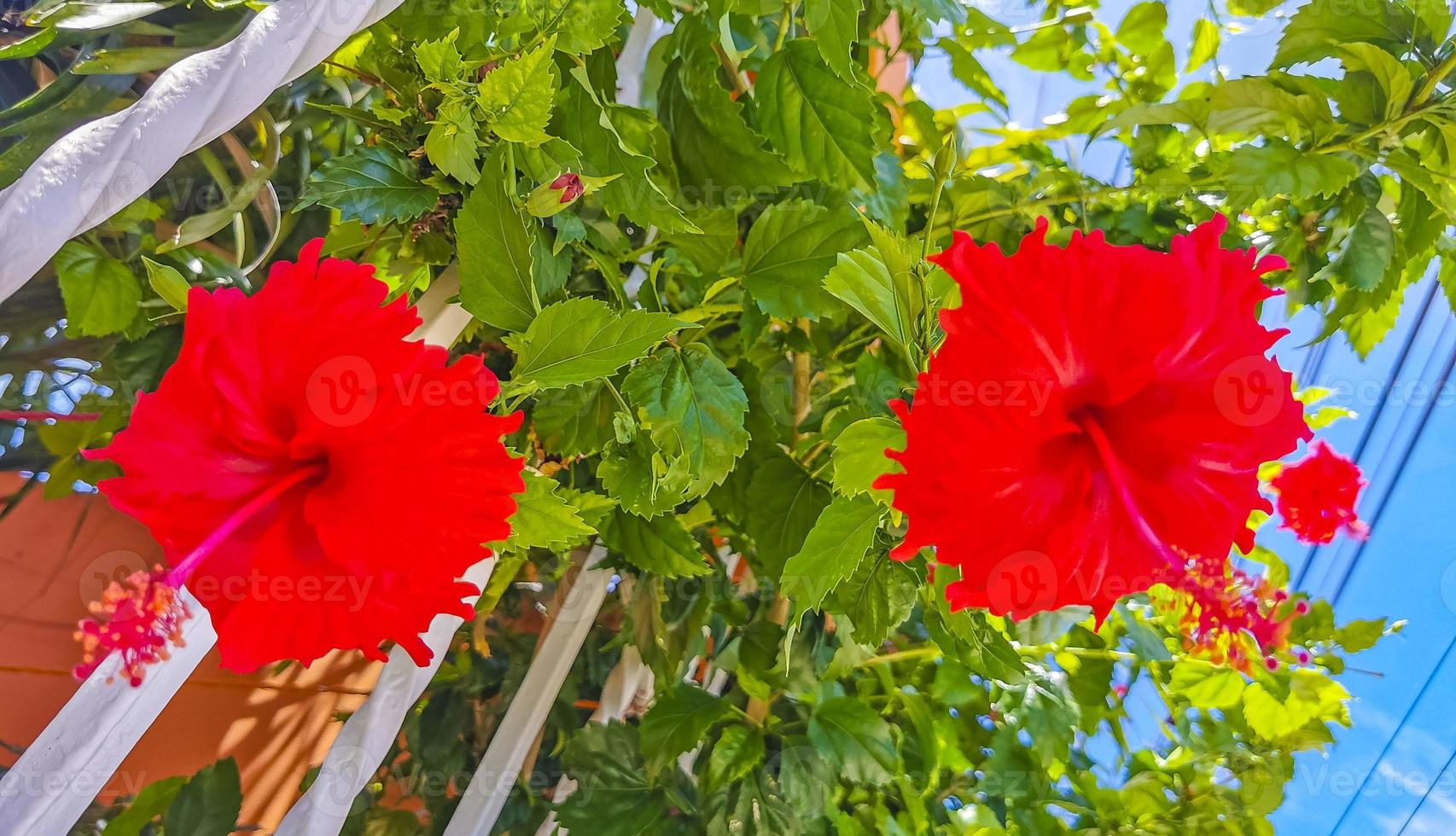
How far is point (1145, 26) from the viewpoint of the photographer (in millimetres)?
745

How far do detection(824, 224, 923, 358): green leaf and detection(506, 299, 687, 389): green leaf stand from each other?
0.07 metres

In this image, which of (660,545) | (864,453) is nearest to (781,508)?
(660,545)

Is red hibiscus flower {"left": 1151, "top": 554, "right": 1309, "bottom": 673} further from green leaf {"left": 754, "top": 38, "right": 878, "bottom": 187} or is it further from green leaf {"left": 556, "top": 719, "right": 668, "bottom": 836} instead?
green leaf {"left": 556, "top": 719, "right": 668, "bottom": 836}

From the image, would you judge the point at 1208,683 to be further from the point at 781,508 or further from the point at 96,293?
the point at 96,293

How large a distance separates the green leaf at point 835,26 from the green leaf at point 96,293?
1.15 ft

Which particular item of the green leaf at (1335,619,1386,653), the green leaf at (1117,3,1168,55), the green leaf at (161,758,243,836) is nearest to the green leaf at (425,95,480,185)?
the green leaf at (161,758,243,836)

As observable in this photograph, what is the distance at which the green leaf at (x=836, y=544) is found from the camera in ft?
1.15

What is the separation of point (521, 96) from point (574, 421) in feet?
0.56

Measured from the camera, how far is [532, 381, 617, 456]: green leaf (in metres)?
0.44

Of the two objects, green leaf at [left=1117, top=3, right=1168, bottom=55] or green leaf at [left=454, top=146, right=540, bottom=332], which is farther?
green leaf at [left=1117, top=3, right=1168, bottom=55]

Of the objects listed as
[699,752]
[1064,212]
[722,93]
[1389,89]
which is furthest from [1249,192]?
[699,752]

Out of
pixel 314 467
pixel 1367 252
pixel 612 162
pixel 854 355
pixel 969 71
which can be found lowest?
pixel 314 467

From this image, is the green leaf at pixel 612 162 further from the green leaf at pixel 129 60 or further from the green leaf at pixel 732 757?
the green leaf at pixel 732 757

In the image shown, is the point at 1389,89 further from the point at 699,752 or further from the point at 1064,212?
the point at 699,752
